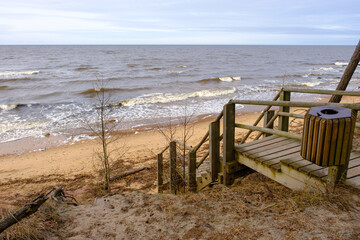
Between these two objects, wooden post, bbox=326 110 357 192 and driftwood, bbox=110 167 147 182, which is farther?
driftwood, bbox=110 167 147 182

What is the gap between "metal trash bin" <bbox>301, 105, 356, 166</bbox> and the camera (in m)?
2.58

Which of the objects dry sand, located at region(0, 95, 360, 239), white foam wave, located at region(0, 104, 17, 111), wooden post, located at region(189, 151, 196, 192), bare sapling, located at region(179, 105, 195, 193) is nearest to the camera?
dry sand, located at region(0, 95, 360, 239)

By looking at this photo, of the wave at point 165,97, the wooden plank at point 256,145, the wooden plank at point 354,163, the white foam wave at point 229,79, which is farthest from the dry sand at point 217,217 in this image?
the white foam wave at point 229,79

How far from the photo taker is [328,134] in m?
2.59

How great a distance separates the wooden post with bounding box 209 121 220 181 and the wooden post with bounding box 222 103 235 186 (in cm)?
23

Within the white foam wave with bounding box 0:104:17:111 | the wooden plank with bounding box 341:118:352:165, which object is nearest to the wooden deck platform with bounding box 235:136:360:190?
the wooden plank with bounding box 341:118:352:165

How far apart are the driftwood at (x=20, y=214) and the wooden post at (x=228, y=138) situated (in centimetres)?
284

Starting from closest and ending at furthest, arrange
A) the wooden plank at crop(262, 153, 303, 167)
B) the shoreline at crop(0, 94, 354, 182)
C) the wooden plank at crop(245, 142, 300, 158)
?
1. the wooden plank at crop(262, 153, 303, 167)
2. the wooden plank at crop(245, 142, 300, 158)
3. the shoreline at crop(0, 94, 354, 182)

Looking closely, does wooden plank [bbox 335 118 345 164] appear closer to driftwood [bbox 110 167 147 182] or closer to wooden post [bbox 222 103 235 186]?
wooden post [bbox 222 103 235 186]

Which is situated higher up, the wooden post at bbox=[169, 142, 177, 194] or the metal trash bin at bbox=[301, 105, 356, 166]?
the metal trash bin at bbox=[301, 105, 356, 166]

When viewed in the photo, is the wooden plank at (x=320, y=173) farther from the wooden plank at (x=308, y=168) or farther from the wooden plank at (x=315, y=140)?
the wooden plank at (x=315, y=140)

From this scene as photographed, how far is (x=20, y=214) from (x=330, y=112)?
3802mm

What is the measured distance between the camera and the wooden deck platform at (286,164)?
3.33 meters

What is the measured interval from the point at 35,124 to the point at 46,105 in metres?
5.04
